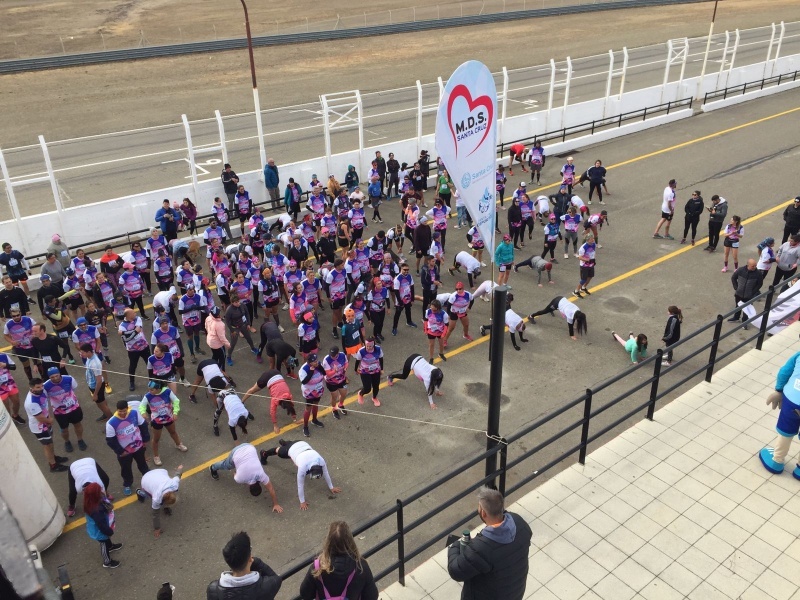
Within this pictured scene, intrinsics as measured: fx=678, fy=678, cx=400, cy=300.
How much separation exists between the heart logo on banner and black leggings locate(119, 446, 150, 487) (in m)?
7.02

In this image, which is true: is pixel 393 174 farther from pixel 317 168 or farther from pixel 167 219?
pixel 167 219

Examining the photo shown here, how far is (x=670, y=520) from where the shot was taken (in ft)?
22.3

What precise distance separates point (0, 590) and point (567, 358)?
470 inches

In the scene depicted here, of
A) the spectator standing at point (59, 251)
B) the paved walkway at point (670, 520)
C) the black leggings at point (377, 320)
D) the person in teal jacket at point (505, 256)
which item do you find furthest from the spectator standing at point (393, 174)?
the paved walkway at point (670, 520)

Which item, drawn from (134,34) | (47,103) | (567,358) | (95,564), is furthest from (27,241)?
(134,34)

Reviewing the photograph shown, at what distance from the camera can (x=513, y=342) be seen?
1359 cm

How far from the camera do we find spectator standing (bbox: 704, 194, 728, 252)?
1716 cm

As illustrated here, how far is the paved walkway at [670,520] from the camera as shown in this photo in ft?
20.1

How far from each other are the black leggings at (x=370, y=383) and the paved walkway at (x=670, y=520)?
188 inches

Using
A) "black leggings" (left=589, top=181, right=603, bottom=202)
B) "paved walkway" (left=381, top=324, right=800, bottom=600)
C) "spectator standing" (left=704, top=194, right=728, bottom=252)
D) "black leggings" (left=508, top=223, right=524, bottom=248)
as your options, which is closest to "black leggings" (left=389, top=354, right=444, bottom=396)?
"paved walkway" (left=381, top=324, right=800, bottom=600)

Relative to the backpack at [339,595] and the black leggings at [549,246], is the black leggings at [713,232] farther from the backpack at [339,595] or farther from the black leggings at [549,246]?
the backpack at [339,595]

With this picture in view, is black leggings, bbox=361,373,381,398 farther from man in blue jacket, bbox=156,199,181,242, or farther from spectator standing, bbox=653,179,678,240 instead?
spectator standing, bbox=653,179,678,240

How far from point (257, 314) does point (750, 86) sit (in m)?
31.4

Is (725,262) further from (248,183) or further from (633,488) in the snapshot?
(248,183)
